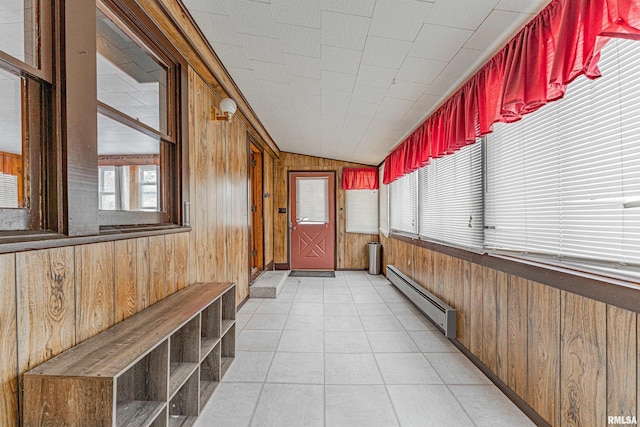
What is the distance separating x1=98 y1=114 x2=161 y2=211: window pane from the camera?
1.57 metres

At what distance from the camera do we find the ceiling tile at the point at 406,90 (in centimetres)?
264

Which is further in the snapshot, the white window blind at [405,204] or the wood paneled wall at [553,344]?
the white window blind at [405,204]

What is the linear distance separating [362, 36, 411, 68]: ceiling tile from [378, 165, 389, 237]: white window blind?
369 centimetres

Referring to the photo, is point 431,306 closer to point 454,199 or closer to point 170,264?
point 454,199

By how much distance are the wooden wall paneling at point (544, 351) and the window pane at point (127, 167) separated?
236 centimetres

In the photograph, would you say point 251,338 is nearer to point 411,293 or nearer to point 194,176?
point 194,176

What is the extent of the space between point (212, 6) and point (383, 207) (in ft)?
15.6

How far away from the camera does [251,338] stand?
116 inches

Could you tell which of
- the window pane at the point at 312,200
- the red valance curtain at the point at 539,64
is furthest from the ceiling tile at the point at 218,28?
the window pane at the point at 312,200

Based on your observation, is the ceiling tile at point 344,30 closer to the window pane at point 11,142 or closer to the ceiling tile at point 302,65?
the ceiling tile at point 302,65

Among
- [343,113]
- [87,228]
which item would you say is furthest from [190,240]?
[343,113]

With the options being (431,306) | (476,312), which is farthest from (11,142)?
(431,306)

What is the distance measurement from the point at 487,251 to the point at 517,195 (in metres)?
0.49

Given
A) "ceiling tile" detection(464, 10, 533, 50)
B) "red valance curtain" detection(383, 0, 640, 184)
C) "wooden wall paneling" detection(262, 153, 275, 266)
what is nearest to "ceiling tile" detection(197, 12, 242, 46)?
"ceiling tile" detection(464, 10, 533, 50)
